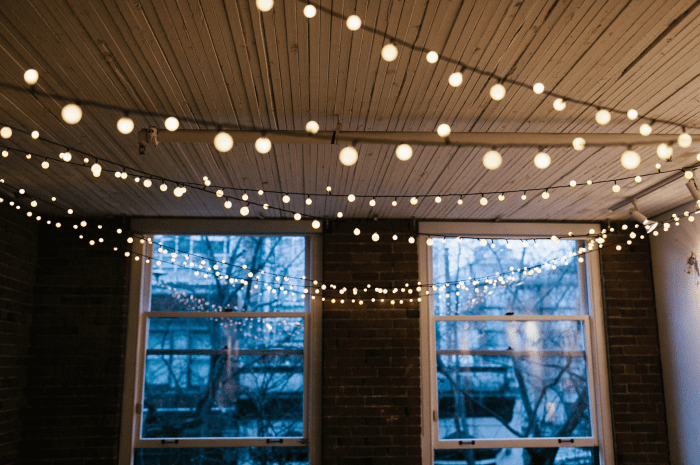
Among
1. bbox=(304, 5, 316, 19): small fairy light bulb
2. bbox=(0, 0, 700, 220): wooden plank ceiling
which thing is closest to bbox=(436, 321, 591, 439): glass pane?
bbox=(0, 0, 700, 220): wooden plank ceiling

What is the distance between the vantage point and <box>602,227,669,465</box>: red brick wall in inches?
248

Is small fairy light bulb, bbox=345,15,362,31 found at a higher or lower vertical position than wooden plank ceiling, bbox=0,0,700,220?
lower

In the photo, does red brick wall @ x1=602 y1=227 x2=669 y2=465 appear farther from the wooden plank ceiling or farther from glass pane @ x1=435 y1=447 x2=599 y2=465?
the wooden plank ceiling

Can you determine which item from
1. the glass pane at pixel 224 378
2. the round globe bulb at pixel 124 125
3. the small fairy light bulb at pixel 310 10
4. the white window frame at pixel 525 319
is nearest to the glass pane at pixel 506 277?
the white window frame at pixel 525 319

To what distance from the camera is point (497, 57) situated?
9.93ft

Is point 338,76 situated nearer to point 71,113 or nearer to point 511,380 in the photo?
point 71,113

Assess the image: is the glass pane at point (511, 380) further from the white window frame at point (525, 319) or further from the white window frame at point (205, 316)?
the white window frame at point (205, 316)

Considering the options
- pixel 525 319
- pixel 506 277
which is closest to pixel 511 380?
pixel 525 319

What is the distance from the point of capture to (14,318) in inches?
227

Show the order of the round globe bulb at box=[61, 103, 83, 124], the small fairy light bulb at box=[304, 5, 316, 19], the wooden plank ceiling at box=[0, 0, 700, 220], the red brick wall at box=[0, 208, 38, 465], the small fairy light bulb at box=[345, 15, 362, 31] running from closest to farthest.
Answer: the round globe bulb at box=[61, 103, 83, 124], the small fairy light bulb at box=[345, 15, 362, 31], the small fairy light bulb at box=[304, 5, 316, 19], the wooden plank ceiling at box=[0, 0, 700, 220], the red brick wall at box=[0, 208, 38, 465]

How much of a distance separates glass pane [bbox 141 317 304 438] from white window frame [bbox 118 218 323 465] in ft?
0.23

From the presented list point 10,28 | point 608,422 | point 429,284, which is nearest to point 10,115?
point 10,28

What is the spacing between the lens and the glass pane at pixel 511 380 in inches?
252

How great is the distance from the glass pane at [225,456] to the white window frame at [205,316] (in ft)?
0.22
